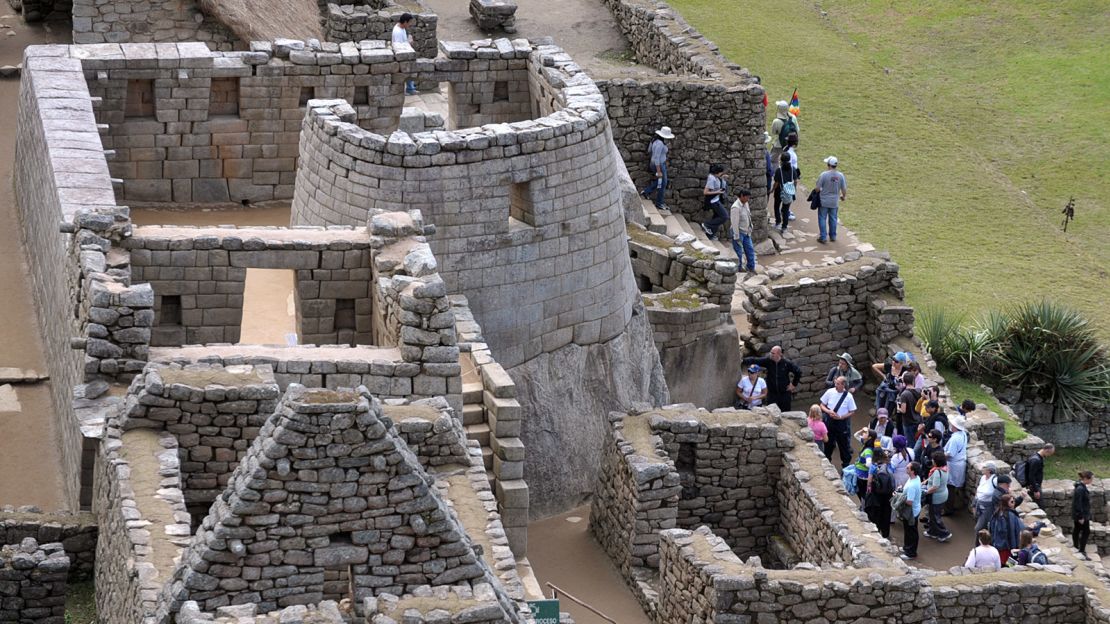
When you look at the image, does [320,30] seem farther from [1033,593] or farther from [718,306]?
[1033,593]

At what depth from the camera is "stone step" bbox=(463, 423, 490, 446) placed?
78.2 feet

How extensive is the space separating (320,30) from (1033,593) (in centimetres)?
1356

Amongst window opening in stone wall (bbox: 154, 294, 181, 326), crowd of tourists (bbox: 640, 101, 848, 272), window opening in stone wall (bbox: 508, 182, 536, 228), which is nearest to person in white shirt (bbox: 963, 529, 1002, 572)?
window opening in stone wall (bbox: 508, 182, 536, 228)

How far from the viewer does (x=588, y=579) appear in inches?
1013

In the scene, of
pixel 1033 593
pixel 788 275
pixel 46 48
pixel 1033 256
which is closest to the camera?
pixel 1033 593

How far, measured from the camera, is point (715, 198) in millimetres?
36781

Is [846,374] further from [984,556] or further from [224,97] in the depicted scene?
[224,97]

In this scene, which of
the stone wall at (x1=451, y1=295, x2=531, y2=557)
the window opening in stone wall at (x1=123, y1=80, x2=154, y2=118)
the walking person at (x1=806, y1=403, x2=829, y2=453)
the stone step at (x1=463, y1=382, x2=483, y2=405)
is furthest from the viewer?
the window opening in stone wall at (x1=123, y1=80, x2=154, y2=118)

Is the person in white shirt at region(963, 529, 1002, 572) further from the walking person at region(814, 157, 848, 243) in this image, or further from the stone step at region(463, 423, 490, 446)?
the walking person at region(814, 157, 848, 243)

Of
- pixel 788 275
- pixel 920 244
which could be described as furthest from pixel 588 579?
pixel 920 244

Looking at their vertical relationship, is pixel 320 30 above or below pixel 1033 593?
above

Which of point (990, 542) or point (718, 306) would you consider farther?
point (718, 306)

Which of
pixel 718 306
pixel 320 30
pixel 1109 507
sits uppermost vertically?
pixel 320 30

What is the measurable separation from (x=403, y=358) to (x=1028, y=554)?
7.09 metres
